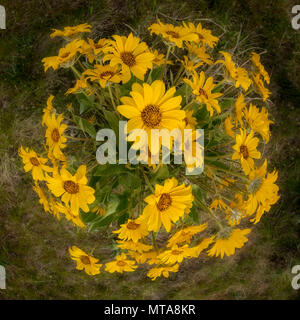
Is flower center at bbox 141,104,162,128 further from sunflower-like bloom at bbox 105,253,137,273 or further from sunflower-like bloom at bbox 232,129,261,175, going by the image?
sunflower-like bloom at bbox 105,253,137,273

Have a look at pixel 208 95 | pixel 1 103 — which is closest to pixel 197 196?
pixel 208 95

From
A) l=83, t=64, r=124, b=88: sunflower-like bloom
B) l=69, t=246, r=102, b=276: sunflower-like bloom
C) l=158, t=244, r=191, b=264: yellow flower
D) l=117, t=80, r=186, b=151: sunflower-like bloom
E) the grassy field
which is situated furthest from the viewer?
the grassy field

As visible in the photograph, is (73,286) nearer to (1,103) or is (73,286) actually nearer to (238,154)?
(1,103)

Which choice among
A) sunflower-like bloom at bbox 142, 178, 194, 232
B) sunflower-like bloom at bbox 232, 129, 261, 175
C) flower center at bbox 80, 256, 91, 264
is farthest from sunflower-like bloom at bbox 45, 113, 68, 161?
sunflower-like bloom at bbox 232, 129, 261, 175

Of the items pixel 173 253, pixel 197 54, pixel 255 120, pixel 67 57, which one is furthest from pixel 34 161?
pixel 255 120

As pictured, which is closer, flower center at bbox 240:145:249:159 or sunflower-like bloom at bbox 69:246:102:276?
flower center at bbox 240:145:249:159

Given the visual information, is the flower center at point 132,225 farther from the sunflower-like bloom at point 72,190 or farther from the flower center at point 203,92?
the flower center at point 203,92
